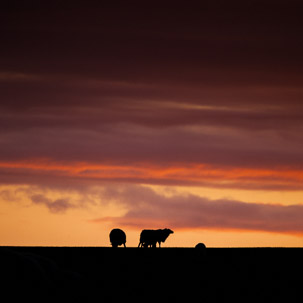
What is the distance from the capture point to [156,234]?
66.9 m

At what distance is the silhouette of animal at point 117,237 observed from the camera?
68.1 meters
